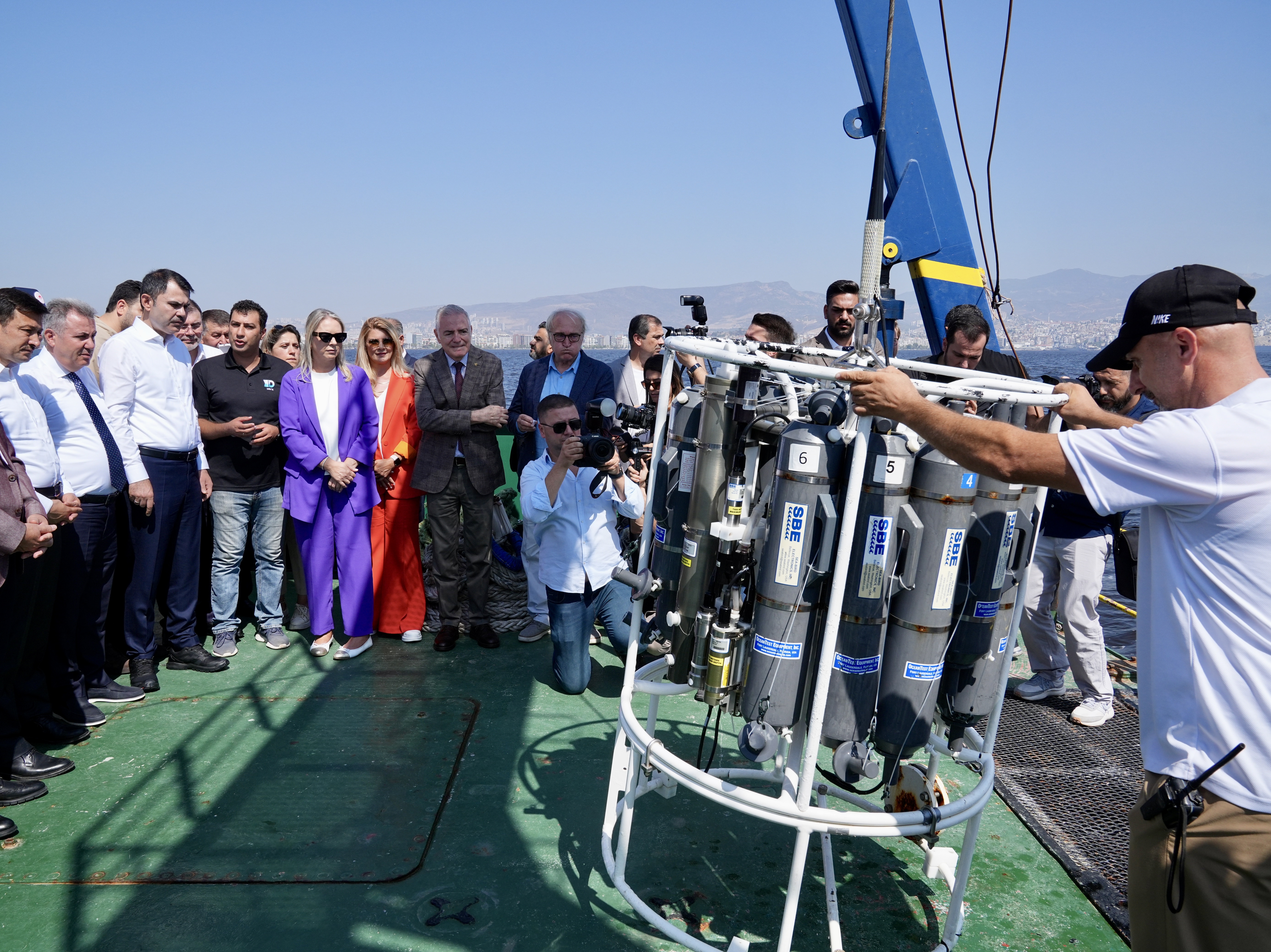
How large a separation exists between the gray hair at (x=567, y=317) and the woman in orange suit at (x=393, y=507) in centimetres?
126

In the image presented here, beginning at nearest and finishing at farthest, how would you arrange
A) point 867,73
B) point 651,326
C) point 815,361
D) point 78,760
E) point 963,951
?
point 963,951 < point 815,361 < point 78,760 < point 867,73 < point 651,326

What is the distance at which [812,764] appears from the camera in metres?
2.76

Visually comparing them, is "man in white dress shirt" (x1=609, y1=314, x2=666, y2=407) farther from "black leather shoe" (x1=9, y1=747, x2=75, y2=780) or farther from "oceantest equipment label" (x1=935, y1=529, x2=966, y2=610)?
"black leather shoe" (x1=9, y1=747, x2=75, y2=780)

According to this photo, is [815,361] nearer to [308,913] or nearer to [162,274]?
[308,913]

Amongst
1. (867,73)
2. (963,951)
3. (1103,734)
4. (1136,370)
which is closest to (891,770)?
(963,951)

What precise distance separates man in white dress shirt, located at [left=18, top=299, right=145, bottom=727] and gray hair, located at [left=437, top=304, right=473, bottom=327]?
7.36 feet

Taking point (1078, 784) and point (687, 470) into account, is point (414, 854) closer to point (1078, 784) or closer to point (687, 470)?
point (687, 470)

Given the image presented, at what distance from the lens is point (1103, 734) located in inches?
201

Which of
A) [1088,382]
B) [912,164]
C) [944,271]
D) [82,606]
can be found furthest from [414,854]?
[912,164]

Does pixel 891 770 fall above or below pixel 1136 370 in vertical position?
below

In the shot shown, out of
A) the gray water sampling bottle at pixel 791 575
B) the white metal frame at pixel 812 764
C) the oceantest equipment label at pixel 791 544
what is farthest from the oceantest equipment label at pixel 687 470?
the oceantest equipment label at pixel 791 544

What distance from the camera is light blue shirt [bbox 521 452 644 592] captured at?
530 centimetres

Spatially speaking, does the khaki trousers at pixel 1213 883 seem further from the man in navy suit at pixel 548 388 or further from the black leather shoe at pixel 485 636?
the black leather shoe at pixel 485 636

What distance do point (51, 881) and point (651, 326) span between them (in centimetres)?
503
